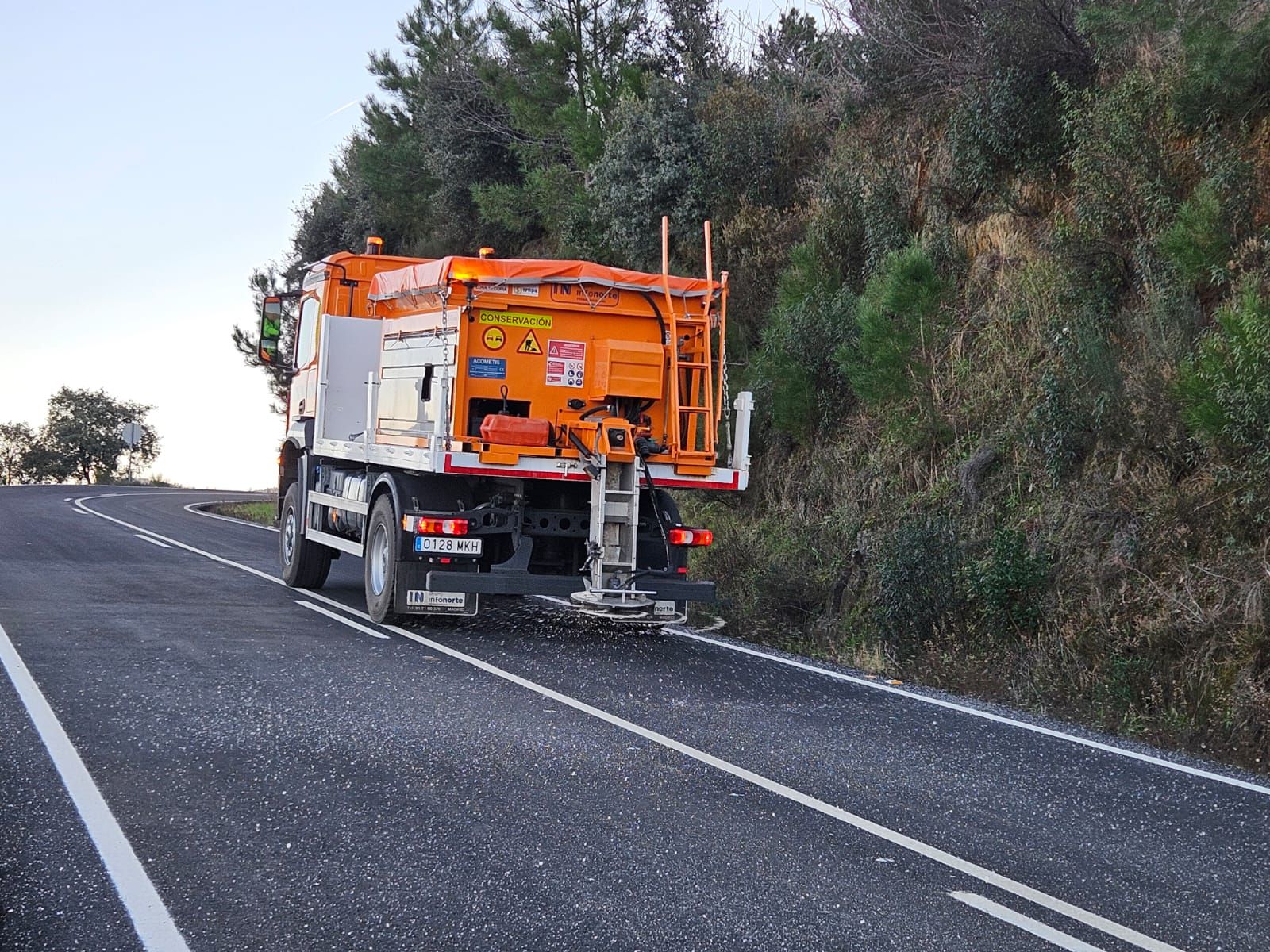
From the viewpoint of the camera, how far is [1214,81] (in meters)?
12.2

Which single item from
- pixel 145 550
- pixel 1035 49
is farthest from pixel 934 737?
pixel 145 550

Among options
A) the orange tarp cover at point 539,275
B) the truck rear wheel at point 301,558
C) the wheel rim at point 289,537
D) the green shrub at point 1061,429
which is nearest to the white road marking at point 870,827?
the orange tarp cover at point 539,275

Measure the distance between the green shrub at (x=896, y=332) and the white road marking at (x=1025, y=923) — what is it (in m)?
10.2

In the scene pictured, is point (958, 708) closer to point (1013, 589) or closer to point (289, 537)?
point (1013, 589)

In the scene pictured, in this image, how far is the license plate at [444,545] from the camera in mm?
11367

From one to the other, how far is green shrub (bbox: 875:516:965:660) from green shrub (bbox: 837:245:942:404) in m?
3.10

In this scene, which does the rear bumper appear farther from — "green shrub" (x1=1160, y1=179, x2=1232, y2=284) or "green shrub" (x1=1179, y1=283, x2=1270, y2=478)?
"green shrub" (x1=1160, y1=179, x2=1232, y2=284)

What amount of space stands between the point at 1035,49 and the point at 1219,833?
10.8m

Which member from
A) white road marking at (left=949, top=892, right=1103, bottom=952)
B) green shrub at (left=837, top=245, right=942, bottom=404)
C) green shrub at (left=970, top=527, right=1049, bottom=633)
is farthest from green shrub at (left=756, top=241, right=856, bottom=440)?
white road marking at (left=949, top=892, right=1103, bottom=952)

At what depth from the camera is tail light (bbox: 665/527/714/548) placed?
1158 cm

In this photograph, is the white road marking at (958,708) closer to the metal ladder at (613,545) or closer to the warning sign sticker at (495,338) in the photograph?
the metal ladder at (613,545)

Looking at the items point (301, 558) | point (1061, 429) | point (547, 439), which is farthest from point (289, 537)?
point (1061, 429)

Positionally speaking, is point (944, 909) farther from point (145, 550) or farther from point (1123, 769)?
point (145, 550)

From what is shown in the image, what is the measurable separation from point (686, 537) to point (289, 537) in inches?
230
